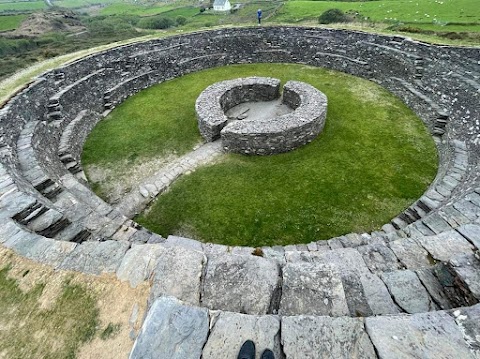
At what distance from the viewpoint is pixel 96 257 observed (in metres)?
6.38

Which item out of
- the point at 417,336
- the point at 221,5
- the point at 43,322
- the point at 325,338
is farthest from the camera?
the point at 221,5

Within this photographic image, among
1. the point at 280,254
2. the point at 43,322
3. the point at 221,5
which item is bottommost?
the point at 221,5

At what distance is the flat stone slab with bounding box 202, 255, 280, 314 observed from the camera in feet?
17.3

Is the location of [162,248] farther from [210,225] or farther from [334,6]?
[334,6]

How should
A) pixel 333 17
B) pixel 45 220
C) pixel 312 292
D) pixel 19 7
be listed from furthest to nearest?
1. pixel 19 7
2. pixel 333 17
3. pixel 45 220
4. pixel 312 292

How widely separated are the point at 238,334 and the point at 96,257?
141 inches

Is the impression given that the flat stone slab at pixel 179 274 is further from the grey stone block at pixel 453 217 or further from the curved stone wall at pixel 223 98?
the curved stone wall at pixel 223 98

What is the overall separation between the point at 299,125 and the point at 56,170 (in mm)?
11039

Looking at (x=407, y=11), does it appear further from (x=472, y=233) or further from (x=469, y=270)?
(x=469, y=270)

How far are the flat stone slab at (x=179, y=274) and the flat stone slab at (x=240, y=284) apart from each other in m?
0.17

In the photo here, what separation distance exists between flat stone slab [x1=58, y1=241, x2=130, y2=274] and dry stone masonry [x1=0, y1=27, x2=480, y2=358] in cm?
3

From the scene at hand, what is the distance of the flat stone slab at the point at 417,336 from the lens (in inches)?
157

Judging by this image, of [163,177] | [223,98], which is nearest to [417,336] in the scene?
[163,177]

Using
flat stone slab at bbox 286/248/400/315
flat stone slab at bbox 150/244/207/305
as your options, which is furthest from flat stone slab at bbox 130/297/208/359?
flat stone slab at bbox 286/248/400/315
